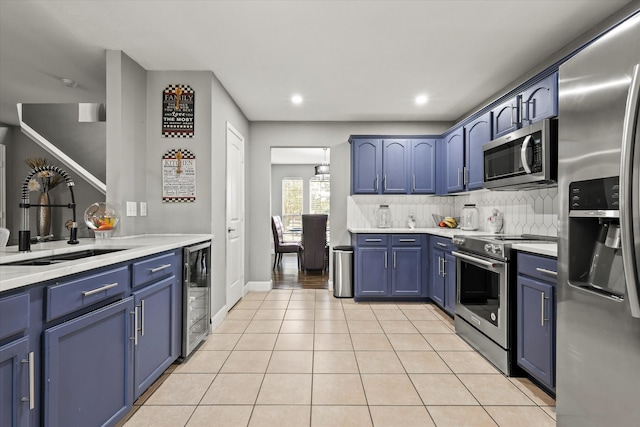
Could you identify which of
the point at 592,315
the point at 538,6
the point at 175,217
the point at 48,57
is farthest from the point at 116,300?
the point at 538,6

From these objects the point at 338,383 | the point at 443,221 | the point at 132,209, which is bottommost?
the point at 338,383

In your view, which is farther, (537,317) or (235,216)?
(235,216)

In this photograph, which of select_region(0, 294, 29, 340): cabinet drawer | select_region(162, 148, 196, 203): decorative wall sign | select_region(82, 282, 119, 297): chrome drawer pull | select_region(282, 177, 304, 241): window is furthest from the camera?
select_region(282, 177, 304, 241): window

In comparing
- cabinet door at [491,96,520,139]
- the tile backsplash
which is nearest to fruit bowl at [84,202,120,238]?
the tile backsplash

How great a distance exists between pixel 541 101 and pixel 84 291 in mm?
3096

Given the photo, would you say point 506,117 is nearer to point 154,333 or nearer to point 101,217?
point 154,333

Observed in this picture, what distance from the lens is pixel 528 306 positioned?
7.18 feet

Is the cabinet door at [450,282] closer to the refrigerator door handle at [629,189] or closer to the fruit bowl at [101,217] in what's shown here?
the refrigerator door handle at [629,189]

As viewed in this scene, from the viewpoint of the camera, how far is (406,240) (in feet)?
13.8

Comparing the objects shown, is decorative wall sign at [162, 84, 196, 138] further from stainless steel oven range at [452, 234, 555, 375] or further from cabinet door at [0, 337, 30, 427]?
stainless steel oven range at [452, 234, 555, 375]

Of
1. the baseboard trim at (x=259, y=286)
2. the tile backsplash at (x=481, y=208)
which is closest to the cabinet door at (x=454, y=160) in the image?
the tile backsplash at (x=481, y=208)

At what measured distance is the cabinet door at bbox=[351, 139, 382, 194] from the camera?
4621 millimetres

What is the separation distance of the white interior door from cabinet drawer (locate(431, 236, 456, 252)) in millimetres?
2359

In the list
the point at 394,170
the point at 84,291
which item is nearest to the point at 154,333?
the point at 84,291
